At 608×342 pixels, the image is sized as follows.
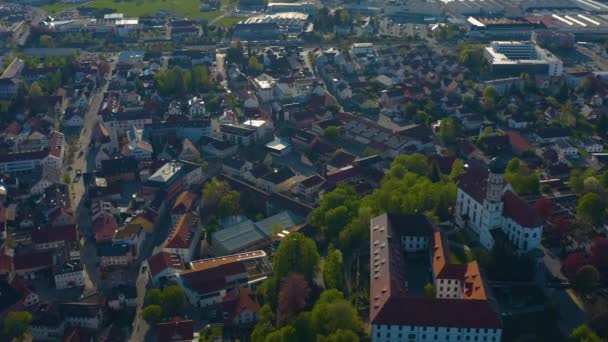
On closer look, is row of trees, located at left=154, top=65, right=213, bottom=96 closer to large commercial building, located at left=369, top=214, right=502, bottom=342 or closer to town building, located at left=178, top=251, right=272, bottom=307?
town building, located at left=178, top=251, right=272, bottom=307

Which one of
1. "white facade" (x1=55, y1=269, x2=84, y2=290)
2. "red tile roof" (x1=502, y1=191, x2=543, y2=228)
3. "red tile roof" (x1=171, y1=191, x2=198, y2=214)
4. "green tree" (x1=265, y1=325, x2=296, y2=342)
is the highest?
"red tile roof" (x1=502, y1=191, x2=543, y2=228)

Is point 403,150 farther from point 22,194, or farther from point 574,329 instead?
point 22,194

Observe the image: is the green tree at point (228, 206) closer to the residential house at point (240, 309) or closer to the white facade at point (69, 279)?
the residential house at point (240, 309)

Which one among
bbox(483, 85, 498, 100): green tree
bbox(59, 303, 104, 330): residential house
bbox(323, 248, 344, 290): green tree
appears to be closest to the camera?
bbox(59, 303, 104, 330): residential house

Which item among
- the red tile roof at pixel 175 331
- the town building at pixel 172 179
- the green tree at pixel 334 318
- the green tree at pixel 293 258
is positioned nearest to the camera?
the green tree at pixel 334 318

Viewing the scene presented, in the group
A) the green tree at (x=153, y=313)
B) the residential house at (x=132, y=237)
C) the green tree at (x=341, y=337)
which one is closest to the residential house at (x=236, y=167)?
the residential house at (x=132, y=237)

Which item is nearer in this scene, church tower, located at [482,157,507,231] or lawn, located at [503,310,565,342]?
lawn, located at [503,310,565,342]

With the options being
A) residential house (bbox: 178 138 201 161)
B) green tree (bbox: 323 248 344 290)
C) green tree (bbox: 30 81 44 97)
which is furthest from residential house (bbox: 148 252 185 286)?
green tree (bbox: 30 81 44 97)
